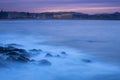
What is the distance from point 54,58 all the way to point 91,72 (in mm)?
2200

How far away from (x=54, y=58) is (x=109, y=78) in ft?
10.3

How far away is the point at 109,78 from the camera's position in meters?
8.29

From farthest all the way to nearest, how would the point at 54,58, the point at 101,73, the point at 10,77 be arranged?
the point at 54,58, the point at 101,73, the point at 10,77

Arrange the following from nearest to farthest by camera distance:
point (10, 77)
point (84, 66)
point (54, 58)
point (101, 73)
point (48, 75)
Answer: point (10, 77) < point (48, 75) < point (101, 73) < point (84, 66) < point (54, 58)

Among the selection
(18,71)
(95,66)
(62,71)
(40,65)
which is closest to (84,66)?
(95,66)

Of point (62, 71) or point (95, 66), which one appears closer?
point (62, 71)

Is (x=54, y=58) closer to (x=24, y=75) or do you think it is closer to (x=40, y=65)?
(x=40, y=65)

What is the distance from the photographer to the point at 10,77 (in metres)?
7.86

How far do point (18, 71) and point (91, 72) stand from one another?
2517 mm

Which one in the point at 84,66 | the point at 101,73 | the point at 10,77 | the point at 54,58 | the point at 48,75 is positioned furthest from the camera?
the point at 54,58

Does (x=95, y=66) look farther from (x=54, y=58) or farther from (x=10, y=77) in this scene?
(x=10, y=77)

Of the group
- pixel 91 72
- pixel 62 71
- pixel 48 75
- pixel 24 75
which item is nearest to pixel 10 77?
pixel 24 75

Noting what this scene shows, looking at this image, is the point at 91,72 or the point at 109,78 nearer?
the point at 109,78

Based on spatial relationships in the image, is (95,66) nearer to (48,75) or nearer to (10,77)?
(48,75)
